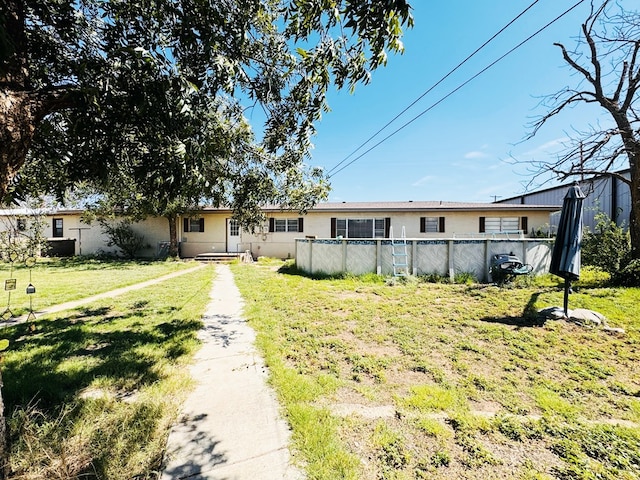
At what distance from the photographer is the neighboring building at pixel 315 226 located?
15.2m

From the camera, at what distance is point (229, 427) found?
7.86ft

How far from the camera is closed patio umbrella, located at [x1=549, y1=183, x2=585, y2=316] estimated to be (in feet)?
17.6

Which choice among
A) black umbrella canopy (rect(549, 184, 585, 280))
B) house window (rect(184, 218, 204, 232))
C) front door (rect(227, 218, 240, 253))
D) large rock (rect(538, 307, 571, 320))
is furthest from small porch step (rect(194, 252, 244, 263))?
black umbrella canopy (rect(549, 184, 585, 280))

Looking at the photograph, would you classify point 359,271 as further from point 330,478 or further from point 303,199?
point 330,478

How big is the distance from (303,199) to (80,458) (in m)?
5.91

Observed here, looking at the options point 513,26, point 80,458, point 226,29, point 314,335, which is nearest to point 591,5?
point 513,26

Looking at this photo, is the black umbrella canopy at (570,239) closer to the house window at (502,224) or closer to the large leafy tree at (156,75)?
the large leafy tree at (156,75)

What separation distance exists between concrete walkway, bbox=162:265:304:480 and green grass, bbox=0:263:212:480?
16cm

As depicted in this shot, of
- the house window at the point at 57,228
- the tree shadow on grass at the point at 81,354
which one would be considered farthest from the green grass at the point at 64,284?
the house window at the point at 57,228

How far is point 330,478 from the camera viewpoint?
187 cm

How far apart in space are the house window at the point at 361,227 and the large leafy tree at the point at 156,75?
12.0m

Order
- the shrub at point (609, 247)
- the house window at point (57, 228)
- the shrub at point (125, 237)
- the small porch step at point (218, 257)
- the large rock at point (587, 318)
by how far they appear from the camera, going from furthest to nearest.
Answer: the house window at point (57, 228) → the shrub at point (125, 237) → the small porch step at point (218, 257) → the shrub at point (609, 247) → the large rock at point (587, 318)

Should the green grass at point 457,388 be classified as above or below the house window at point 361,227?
below

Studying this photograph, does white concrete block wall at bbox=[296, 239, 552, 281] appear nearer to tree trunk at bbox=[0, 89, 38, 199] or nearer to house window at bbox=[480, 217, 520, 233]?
house window at bbox=[480, 217, 520, 233]
